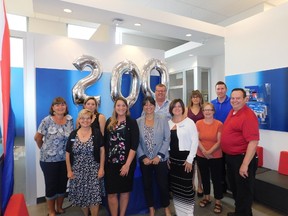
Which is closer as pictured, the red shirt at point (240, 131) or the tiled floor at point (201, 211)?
the red shirt at point (240, 131)

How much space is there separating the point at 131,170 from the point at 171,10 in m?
3.70

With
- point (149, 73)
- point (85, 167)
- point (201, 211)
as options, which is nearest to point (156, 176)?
point (85, 167)

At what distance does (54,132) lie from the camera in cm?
244

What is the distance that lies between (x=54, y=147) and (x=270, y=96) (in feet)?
10.2

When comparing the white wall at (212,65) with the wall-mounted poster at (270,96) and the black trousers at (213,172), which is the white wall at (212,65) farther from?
the black trousers at (213,172)

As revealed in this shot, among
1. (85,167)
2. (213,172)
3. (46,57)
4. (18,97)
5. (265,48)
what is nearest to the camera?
(85,167)


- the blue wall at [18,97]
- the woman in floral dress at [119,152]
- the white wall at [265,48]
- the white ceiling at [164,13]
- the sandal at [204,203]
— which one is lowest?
the sandal at [204,203]

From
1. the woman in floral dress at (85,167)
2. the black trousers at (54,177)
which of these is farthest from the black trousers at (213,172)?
the black trousers at (54,177)

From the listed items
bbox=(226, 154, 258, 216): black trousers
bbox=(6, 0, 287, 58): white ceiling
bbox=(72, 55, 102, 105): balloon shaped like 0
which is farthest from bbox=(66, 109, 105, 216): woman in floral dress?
bbox=(6, 0, 287, 58): white ceiling

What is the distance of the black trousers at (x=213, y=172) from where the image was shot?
270cm

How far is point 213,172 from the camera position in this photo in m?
2.72

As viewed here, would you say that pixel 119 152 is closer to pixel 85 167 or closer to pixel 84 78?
pixel 85 167

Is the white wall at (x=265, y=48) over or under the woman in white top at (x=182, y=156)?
over

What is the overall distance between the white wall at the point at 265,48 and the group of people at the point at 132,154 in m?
1.25
